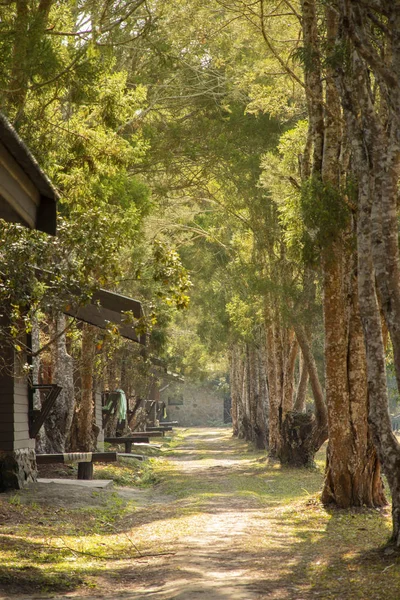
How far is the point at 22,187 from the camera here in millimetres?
7328

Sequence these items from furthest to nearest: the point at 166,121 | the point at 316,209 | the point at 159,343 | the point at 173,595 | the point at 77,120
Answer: the point at 159,343
the point at 166,121
the point at 77,120
the point at 316,209
the point at 173,595

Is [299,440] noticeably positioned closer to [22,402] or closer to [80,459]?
[80,459]

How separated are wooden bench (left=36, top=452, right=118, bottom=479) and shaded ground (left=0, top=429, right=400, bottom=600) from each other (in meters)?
1.04

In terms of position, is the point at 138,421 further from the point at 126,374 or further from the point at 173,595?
the point at 173,595

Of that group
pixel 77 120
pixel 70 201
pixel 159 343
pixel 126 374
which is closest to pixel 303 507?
pixel 70 201

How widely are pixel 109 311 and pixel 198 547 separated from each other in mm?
6923

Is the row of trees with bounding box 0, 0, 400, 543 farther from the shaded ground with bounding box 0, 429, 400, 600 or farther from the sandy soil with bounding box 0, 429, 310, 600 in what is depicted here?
the sandy soil with bounding box 0, 429, 310, 600

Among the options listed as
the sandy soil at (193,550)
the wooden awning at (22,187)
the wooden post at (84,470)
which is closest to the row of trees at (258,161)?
the sandy soil at (193,550)

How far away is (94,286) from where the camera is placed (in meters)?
12.8

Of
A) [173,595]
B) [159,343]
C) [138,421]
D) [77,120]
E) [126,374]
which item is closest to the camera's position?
[173,595]

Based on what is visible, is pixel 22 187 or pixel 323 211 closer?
pixel 22 187

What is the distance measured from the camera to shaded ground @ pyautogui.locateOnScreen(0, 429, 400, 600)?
25.4 feet

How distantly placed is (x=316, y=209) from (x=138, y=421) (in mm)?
29280

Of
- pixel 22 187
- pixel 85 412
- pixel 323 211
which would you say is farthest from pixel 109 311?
pixel 22 187
